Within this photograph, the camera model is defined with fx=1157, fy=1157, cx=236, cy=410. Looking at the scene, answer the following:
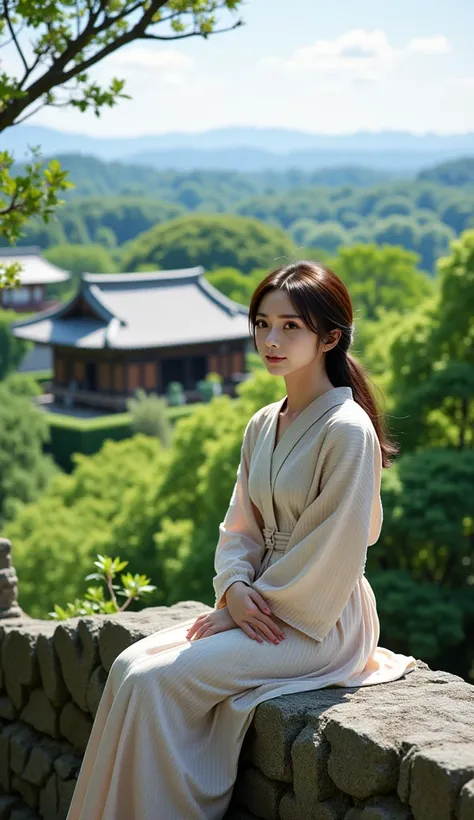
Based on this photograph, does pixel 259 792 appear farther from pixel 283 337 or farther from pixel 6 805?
pixel 6 805

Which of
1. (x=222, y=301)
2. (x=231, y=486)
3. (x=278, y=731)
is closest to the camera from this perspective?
(x=278, y=731)

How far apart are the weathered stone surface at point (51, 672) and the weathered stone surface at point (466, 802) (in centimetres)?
207

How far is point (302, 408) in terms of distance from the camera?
10.7 ft

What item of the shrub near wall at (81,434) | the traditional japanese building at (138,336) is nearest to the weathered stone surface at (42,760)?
the shrub near wall at (81,434)

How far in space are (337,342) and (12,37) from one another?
2070 mm

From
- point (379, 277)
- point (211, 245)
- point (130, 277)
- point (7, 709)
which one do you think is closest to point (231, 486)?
point (7, 709)

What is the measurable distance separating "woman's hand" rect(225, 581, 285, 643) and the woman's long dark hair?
54 centimetres

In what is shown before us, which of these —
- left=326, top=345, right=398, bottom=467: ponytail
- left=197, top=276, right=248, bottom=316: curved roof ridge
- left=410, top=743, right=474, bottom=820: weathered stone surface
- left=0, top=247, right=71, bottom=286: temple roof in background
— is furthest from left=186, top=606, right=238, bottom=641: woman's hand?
left=0, top=247, right=71, bottom=286: temple roof in background

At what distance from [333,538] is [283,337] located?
1.83ft

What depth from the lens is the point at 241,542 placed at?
3.28 metres

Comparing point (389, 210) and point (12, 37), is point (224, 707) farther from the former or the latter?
point (389, 210)

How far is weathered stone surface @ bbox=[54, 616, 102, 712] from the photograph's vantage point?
392 centimetres

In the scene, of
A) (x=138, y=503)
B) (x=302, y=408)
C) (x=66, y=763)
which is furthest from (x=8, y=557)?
(x=138, y=503)

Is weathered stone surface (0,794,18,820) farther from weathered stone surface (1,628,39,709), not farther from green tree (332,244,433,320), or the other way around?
green tree (332,244,433,320)
